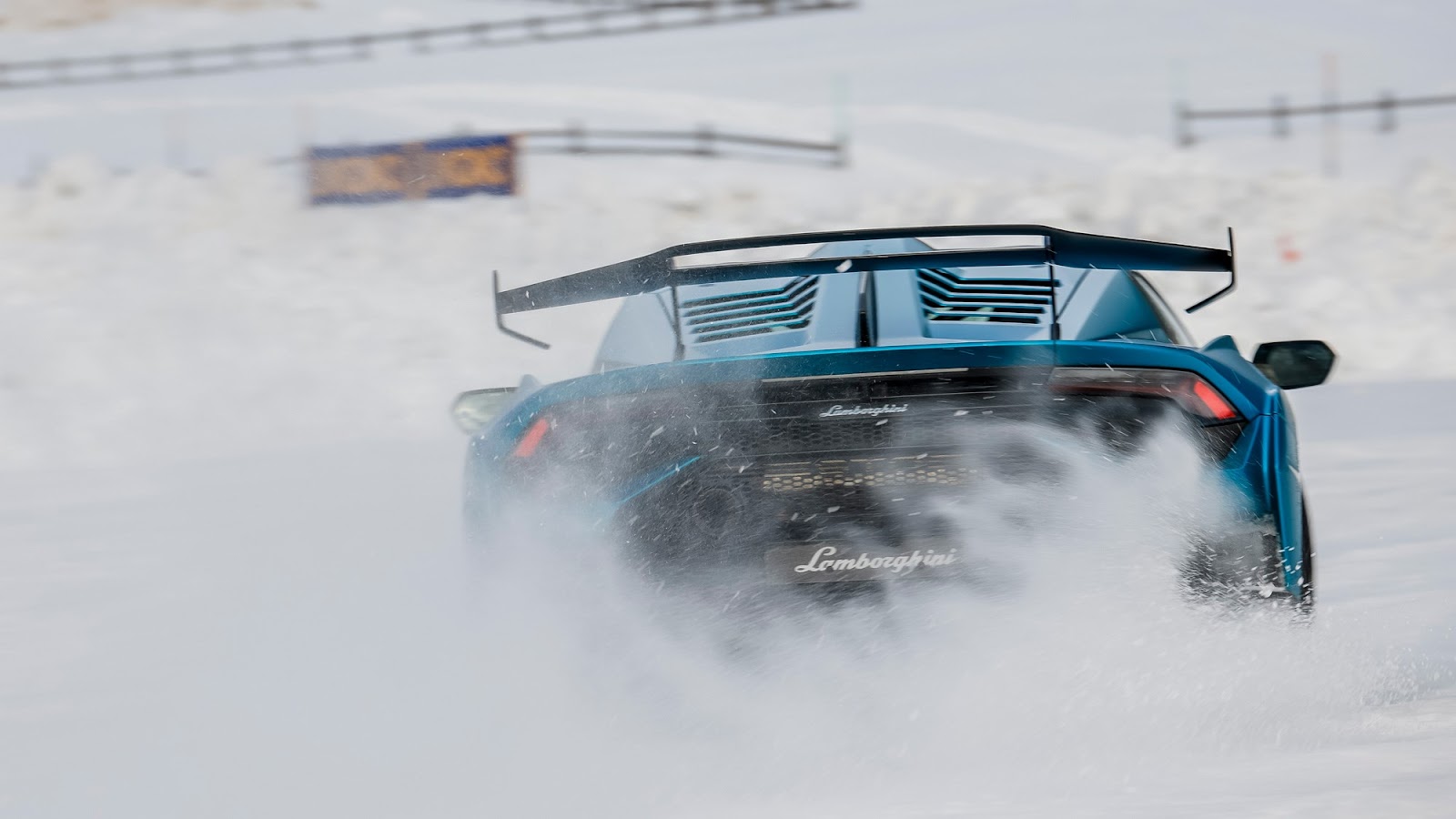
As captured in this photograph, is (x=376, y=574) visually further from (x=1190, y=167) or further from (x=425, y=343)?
(x=1190, y=167)

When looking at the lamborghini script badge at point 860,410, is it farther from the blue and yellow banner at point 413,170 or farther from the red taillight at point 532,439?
the blue and yellow banner at point 413,170

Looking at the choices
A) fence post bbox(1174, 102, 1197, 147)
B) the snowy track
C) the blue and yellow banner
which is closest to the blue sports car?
the snowy track

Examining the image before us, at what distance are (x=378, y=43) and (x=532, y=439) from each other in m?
33.0

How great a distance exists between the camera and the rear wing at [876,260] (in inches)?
132

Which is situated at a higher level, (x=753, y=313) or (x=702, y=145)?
(x=702, y=145)

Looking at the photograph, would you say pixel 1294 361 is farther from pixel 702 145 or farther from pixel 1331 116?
pixel 1331 116

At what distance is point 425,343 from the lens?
12.7m

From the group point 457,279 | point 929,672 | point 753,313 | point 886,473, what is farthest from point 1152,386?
point 457,279

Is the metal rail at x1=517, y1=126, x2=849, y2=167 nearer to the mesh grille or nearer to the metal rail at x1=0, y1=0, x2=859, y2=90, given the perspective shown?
the metal rail at x1=0, y1=0, x2=859, y2=90

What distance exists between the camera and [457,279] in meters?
Result: 14.5

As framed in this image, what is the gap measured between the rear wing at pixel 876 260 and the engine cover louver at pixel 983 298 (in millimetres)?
328

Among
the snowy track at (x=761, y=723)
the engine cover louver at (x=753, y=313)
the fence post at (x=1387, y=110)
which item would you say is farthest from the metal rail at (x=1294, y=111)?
the engine cover louver at (x=753, y=313)

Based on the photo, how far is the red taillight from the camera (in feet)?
11.4

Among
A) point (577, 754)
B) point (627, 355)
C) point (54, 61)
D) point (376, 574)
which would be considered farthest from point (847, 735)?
point (54, 61)
